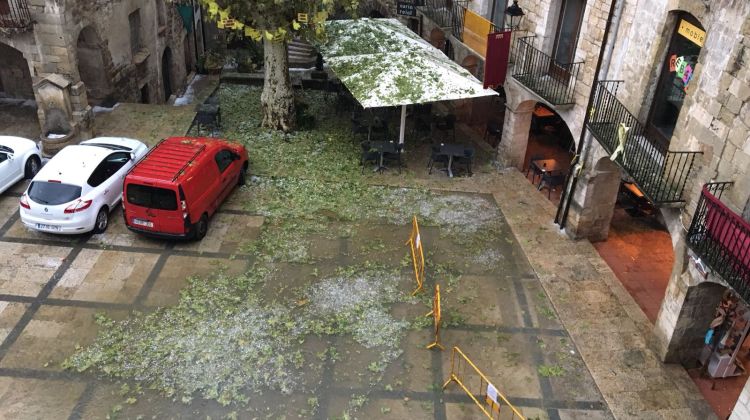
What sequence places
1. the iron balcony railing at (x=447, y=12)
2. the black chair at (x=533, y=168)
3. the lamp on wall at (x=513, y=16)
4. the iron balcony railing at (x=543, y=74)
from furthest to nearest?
the iron balcony railing at (x=447, y=12) < the black chair at (x=533, y=168) < the lamp on wall at (x=513, y=16) < the iron balcony railing at (x=543, y=74)

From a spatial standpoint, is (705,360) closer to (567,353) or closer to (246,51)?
(567,353)

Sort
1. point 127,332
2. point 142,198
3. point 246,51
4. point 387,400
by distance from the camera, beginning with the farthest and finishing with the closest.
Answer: point 246,51 → point 142,198 → point 127,332 → point 387,400

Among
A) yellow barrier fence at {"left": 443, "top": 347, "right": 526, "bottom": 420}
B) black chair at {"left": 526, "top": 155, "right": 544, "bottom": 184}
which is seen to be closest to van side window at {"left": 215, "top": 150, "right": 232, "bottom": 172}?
yellow barrier fence at {"left": 443, "top": 347, "right": 526, "bottom": 420}

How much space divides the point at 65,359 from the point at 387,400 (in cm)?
587

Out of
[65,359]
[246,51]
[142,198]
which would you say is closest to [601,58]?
[142,198]

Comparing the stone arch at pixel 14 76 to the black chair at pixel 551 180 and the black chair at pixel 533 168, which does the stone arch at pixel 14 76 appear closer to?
the black chair at pixel 533 168

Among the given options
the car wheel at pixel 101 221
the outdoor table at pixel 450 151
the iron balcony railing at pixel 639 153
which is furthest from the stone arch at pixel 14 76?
the iron balcony railing at pixel 639 153

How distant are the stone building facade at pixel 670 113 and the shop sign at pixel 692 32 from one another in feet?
0.06

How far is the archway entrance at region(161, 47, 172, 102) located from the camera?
24.7 metres

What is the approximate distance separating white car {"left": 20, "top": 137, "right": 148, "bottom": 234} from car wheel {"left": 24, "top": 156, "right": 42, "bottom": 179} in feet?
6.96

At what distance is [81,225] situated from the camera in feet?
46.1

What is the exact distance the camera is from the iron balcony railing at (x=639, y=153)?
11.3m

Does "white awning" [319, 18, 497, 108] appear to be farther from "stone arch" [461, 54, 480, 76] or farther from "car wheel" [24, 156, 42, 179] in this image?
"car wheel" [24, 156, 42, 179]

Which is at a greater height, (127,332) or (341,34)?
(341,34)
